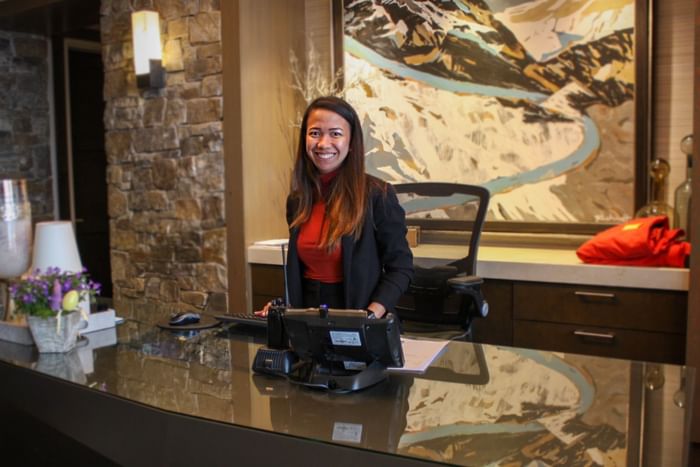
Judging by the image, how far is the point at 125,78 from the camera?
4246mm

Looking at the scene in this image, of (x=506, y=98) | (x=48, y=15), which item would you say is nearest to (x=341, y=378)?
(x=506, y=98)

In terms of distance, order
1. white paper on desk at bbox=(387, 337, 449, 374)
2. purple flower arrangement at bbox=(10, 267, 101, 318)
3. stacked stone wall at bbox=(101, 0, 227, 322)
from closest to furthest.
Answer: white paper on desk at bbox=(387, 337, 449, 374), purple flower arrangement at bbox=(10, 267, 101, 318), stacked stone wall at bbox=(101, 0, 227, 322)

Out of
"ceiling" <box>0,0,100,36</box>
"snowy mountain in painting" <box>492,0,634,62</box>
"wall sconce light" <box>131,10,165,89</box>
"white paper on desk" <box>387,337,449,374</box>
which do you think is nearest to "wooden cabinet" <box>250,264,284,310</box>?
"wall sconce light" <box>131,10,165,89</box>

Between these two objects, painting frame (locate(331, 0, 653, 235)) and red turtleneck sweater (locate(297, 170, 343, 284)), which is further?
painting frame (locate(331, 0, 653, 235))

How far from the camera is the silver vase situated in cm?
194

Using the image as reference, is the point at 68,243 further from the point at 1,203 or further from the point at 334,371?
the point at 334,371

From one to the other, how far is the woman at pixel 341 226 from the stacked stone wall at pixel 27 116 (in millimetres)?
3821

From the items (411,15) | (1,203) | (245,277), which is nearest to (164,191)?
(245,277)

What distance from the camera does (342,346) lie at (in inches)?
60.2

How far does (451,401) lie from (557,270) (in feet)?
5.56

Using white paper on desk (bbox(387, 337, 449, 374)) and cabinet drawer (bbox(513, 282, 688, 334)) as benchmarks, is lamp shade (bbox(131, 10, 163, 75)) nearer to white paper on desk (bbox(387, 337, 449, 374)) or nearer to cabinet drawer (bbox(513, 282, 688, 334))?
cabinet drawer (bbox(513, 282, 688, 334))

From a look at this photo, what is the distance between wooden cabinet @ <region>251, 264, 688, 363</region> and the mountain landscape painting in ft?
1.96

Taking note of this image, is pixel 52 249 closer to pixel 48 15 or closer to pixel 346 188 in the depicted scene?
pixel 346 188

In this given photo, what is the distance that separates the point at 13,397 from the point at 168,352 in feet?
1.35
